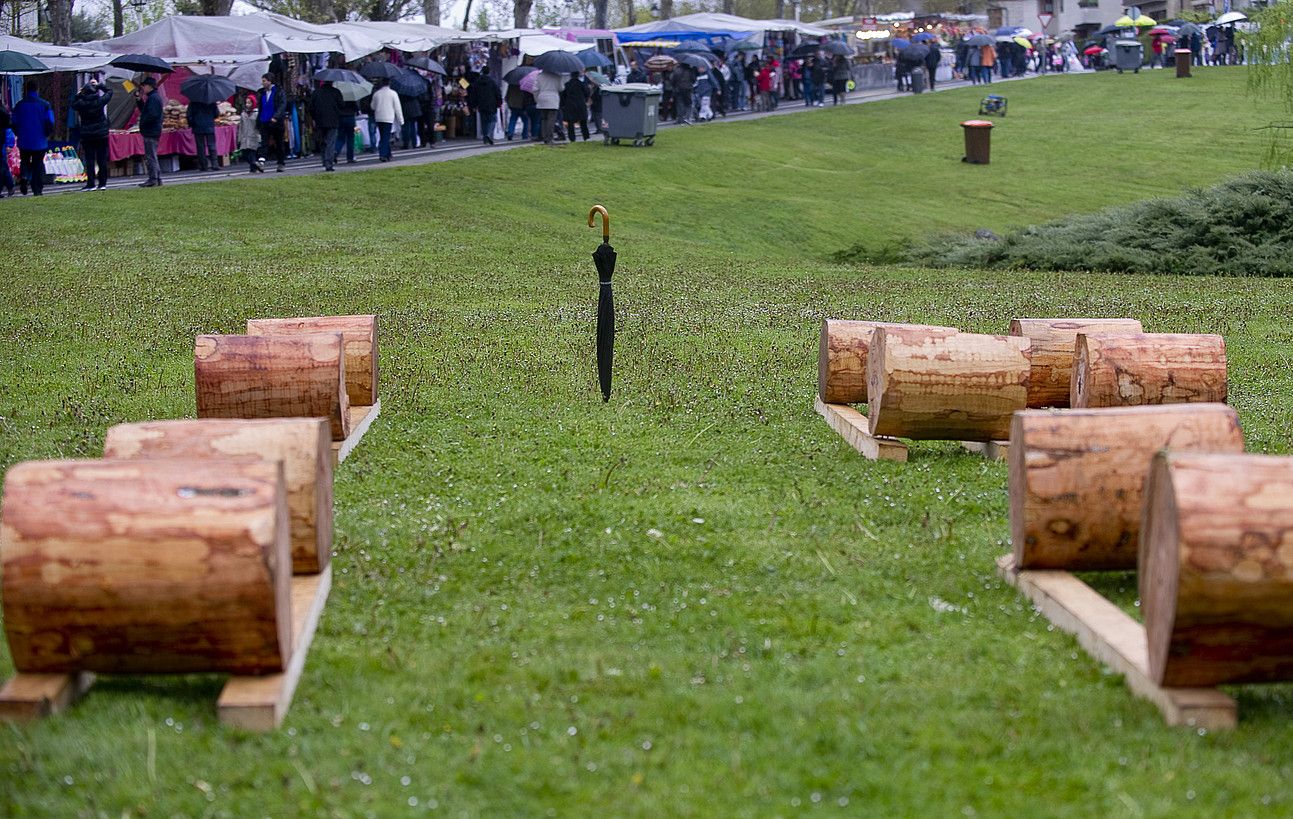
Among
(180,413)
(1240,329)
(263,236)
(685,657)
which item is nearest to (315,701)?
(685,657)

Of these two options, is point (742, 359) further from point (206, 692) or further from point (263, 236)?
point (263, 236)

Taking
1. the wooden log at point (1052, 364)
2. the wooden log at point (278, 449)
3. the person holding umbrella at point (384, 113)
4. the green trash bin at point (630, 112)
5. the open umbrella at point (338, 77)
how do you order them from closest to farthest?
the wooden log at point (278, 449), the wooden log at point (1052, 364), the open umbrella at point (338, 77), the person holding umbrella at point (384, 113), the green trash bin at point (630, 112)

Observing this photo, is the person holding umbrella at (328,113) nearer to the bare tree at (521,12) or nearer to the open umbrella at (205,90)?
the open umbrella at (205,90)

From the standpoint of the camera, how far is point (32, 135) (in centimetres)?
2262

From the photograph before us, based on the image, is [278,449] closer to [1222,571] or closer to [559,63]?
[1222,571]

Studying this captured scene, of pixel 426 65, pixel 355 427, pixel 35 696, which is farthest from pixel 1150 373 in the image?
pixel 426 65

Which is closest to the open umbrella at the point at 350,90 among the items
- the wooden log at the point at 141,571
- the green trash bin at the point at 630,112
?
the green trash bin at the point at 630,112

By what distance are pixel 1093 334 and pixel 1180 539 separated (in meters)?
4.49

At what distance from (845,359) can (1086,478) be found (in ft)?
12.6

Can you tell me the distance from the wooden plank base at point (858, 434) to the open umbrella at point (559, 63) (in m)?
23.1

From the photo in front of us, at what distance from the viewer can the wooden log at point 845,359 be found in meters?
9.70

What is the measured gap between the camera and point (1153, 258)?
69.5ft

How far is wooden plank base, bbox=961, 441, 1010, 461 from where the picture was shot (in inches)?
337

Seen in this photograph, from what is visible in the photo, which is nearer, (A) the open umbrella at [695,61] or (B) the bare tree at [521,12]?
(A) the open umbrella at [695,61]
